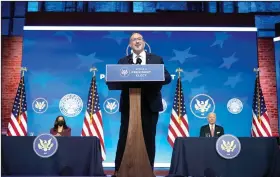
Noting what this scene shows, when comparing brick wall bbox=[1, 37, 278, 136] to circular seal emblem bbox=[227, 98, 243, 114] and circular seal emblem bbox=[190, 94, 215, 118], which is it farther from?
circular seal emblem bbox=[190, 94, 215, 118]

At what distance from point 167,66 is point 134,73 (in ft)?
13.2

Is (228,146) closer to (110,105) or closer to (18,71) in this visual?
(110,105)

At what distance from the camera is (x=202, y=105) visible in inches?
249

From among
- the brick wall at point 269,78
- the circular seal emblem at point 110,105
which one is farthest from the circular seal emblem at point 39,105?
the brick wall at point 269,78

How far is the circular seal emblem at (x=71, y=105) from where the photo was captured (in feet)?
20.5

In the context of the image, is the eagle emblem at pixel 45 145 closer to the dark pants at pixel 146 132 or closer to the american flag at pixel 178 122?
the dark pants at pixel 146 132

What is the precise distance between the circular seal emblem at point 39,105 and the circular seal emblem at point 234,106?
3.23 meters

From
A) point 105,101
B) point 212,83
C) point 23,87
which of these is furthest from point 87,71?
point 212,83

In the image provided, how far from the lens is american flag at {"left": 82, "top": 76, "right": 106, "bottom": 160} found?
A: 5.76m

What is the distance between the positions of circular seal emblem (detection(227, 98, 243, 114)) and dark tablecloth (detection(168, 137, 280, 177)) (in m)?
3.45

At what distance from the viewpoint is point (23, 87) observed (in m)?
5.94

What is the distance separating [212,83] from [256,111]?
0.92m

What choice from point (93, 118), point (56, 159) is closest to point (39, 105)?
point (93, 118)

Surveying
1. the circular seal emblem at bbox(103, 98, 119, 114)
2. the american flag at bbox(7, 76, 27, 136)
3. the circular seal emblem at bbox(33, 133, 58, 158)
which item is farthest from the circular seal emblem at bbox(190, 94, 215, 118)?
the circular seal emblem at bbox(33, 133, 58, 158)
